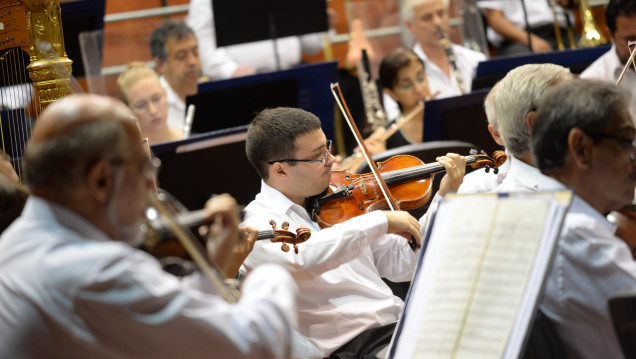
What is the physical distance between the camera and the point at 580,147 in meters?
1.90

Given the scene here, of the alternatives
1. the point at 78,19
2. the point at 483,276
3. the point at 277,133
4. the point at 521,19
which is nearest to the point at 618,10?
the point at 521,19

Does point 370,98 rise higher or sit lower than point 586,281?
lower

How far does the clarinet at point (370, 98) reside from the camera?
551cm

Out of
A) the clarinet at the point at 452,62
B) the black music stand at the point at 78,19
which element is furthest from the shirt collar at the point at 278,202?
the clarinet at the point at 452,62

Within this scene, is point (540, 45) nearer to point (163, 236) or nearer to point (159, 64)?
point (159, 64)

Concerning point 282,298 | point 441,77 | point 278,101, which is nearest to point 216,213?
point 282,298

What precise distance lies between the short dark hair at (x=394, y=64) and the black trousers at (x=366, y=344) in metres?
2.73

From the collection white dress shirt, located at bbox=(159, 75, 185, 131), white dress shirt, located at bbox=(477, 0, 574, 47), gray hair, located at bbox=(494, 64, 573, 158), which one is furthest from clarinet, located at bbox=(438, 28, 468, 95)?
gray hair, located at bbox=(494, 64, 573, 158)

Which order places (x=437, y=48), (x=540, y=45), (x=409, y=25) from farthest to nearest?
(x=540, y=45), (x=409, y=25), (x=437, y=48)

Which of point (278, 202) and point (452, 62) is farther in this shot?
point (452, 62)

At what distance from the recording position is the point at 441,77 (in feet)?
19.4

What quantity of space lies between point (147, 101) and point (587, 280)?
3619 mm

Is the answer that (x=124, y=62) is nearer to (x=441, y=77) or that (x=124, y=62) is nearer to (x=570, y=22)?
(x=441, y=77)

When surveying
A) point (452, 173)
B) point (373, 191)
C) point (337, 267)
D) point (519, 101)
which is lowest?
point (337, 267)
